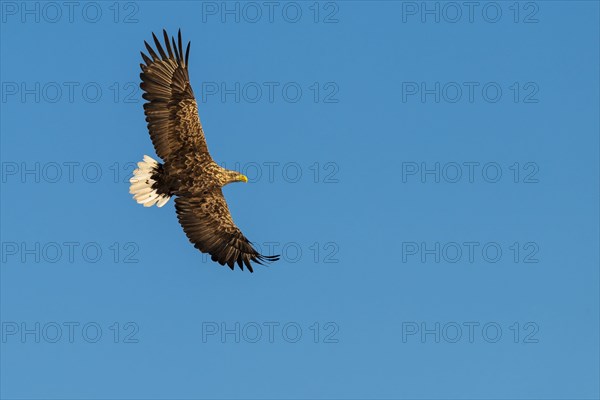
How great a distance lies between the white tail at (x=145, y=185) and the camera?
47.4 meters

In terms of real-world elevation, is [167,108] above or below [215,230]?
above

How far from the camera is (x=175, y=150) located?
4719 centimetres

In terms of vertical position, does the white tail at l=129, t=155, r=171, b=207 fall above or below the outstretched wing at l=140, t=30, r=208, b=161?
below

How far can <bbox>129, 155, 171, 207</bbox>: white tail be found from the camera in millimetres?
47438

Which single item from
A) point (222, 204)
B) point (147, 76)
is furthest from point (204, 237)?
point (147, 76)

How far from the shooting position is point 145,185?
47469mm

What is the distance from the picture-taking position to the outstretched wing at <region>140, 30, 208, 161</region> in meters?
47.1

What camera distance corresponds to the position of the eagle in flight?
155ft

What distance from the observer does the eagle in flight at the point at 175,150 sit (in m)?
47.2

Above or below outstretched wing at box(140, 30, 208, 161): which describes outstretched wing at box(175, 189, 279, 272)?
below

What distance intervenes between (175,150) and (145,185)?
104 centimetres

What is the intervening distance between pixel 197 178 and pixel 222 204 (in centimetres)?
93

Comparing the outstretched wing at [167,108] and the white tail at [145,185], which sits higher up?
the outstretched wing at [167,108]

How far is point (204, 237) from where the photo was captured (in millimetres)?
47969
